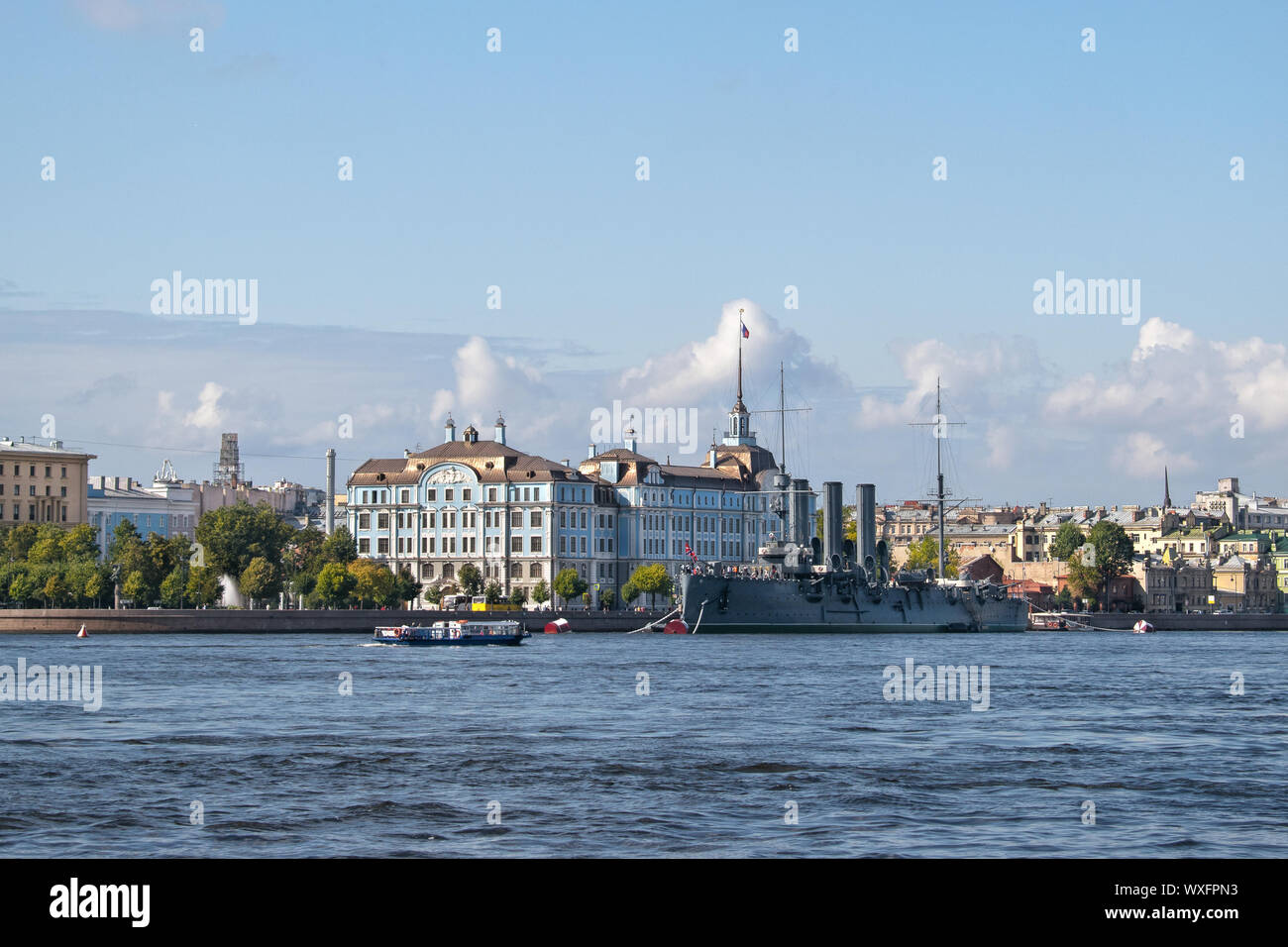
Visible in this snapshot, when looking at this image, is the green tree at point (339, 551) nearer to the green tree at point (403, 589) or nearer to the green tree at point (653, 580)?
the green tree at point (403, 589)

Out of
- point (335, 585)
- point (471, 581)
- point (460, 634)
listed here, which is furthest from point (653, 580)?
point (460, 634)

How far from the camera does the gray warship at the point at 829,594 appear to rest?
313ft

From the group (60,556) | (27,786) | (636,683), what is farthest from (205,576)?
(27,786)

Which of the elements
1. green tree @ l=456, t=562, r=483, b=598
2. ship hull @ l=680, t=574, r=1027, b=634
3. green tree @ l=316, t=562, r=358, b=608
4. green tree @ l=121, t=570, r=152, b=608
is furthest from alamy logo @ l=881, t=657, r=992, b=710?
green tree @ l=456, t=562, r=483, b=598

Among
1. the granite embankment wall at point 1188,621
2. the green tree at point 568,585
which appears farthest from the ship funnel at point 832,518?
the granite embankment wall at point 1188,621

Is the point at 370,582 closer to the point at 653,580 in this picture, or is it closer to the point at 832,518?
the point at 653,580

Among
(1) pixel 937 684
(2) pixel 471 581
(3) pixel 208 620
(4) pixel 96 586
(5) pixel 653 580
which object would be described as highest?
(4) pixel 96 586

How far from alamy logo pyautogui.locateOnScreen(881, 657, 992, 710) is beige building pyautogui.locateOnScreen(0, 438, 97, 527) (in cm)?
8032

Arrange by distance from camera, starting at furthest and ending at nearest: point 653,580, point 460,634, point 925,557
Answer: point 925,557 < point 653,580 < point 460,634

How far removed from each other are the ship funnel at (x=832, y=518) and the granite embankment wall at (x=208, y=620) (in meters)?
15.2

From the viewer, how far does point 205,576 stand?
10250cm

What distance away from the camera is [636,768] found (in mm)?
24719
